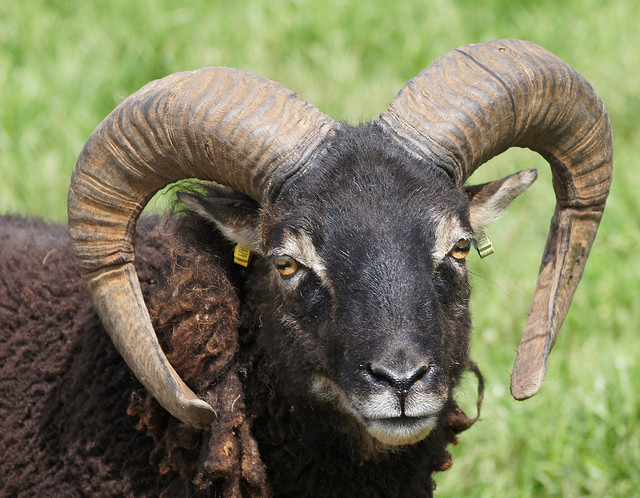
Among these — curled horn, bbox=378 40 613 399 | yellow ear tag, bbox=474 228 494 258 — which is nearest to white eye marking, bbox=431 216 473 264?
curled horn, bbox=378 40 613 399

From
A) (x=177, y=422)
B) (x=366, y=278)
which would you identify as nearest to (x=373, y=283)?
(x=366, y=278)

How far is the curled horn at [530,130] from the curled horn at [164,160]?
557 millimetres

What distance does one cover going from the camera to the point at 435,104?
466cm

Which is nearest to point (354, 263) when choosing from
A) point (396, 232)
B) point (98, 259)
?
point (396, 232)

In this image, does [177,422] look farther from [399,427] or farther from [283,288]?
[399,427]

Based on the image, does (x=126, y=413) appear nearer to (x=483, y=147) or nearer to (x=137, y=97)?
(x=137, y=97)

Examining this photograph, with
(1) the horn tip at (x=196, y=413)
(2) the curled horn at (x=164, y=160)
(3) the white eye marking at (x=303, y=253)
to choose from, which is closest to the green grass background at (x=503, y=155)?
(1) the horn tip at (x=196, y=413)

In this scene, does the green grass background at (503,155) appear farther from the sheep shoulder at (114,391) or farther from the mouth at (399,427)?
the mouth at (399,427)

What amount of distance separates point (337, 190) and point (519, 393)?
1455mm

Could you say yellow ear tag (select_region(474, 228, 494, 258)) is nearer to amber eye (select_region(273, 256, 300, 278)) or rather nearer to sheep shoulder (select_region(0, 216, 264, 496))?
amber eye (select_region(273, 256, 300, 278))

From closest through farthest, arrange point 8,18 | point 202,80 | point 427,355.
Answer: point 427,355
point 202,80
point 8,18

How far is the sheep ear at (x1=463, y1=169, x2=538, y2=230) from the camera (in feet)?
16.7

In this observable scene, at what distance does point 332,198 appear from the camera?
14.7ft

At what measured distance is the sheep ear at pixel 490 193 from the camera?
16.7 feet
